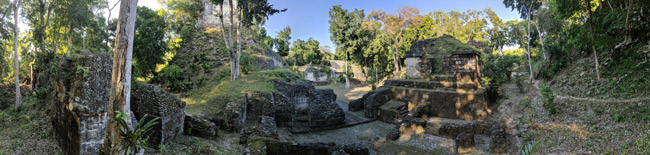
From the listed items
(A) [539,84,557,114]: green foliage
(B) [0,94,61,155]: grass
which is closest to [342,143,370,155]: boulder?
(B) [0,94,61,155]: grass

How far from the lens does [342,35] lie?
1115 inches

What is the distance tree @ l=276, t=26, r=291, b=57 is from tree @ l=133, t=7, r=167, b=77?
1541cm

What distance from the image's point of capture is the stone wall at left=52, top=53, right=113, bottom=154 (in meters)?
4.19

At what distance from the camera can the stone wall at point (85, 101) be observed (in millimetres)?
4188

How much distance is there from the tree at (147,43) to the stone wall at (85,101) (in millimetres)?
13904

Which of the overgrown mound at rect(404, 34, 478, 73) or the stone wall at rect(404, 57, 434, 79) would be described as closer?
the overgrown mound at rect(404, 34, 478, 73)

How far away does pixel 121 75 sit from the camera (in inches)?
149

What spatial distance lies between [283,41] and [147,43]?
1826 centimetres

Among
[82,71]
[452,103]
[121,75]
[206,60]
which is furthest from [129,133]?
[206,60]

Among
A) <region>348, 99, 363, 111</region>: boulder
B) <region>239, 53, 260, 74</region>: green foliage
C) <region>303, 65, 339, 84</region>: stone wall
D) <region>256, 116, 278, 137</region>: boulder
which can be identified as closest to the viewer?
<region>256, 116, 278, 137</region>: boulder

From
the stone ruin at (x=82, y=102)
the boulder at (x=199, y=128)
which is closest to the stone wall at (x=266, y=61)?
the boulder at (x=199, y=128)

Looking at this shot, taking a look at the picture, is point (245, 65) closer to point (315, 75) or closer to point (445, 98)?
point (445, 98)

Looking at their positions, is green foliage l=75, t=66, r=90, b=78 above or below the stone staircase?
above

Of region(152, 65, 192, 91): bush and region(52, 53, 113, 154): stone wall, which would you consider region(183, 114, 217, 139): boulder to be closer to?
region(52, 53, 113, 154): stone wall
